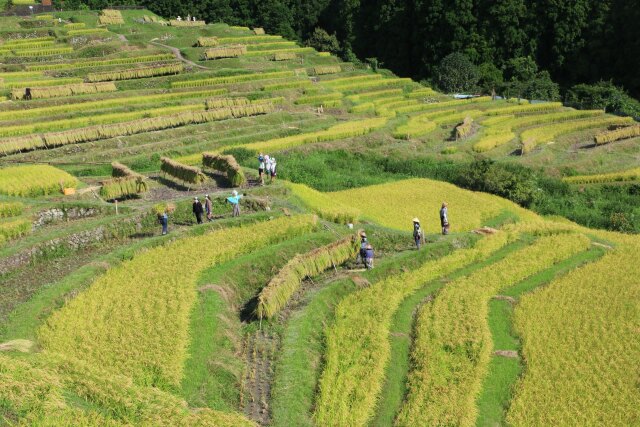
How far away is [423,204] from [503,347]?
59.8 feet

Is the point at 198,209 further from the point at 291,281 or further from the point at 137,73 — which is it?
the point at 137,73

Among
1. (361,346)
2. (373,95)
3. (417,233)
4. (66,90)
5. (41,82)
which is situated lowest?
(361,346)

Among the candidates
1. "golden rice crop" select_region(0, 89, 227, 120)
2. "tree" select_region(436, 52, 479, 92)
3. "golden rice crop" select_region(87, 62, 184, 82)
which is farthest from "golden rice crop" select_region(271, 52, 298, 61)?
"tree" select_region(436, 52, 479, 92)

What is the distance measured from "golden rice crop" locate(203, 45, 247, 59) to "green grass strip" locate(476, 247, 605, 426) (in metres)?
54.2

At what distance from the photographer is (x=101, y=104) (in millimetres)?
58875

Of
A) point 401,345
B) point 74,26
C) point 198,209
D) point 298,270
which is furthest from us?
point 74,26

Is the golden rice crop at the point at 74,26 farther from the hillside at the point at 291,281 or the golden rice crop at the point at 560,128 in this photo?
the golden rice crop at the point at 560,128

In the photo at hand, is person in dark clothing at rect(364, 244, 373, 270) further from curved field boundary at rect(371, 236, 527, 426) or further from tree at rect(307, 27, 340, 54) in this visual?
tree at rect(307, 27, 340, 54)

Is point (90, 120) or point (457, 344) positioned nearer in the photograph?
point (457, 344)

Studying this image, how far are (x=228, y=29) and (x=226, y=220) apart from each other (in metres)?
66.8

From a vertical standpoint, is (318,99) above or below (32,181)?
above

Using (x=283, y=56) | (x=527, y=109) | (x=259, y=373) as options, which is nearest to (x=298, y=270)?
(x=259, y=373)

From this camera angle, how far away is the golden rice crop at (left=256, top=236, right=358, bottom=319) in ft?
80.3

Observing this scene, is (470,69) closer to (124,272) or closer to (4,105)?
(4,105)
